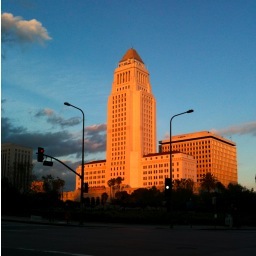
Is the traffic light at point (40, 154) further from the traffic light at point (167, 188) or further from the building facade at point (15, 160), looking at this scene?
the building facade at point (15, 160)

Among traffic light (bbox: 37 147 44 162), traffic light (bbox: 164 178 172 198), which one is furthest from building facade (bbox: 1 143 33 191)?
traffic light (bbox: 37 147 44 162)

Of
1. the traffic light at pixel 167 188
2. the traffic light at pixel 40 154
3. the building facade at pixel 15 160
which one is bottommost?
the traffic light at pixel 167 188

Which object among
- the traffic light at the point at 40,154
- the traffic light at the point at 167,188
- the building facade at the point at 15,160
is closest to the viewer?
the traffic light at the point at 40,154

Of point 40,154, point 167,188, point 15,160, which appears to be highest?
point 15,160

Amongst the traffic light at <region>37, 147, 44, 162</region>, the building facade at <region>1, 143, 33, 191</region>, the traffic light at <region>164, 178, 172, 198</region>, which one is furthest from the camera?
the building facade at <region>1, 143, 33, 191</region>

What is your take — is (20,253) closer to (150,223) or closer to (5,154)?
(150,223)

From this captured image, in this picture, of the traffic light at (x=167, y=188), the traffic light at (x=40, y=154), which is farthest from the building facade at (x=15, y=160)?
the traffic light at (x=40, y=154)

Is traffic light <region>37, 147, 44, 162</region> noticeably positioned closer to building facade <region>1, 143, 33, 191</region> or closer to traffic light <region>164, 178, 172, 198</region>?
traffic light <region>164, 178, 172, 198</region>

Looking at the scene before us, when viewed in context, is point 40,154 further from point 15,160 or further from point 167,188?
point 15,160

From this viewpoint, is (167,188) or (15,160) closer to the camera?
(167,188)

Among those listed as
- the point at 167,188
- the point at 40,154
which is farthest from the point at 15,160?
the point at 167,188

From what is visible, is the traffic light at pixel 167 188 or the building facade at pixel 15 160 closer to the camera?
the traffic light at pixel 167 188

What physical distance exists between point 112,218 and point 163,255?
33117 mm

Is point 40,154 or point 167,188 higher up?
point 40,154
